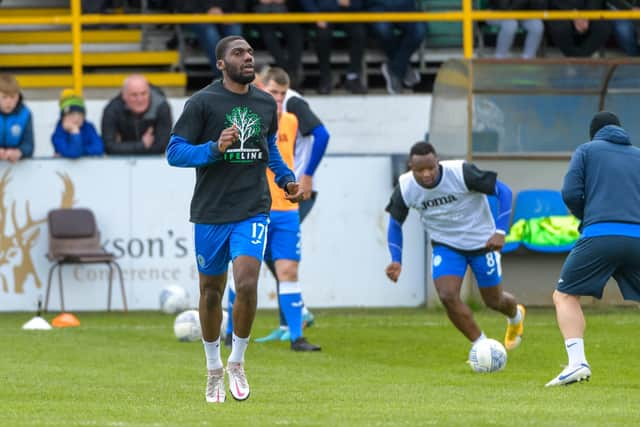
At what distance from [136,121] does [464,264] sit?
6588 millimetres

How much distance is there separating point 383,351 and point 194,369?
230 cm

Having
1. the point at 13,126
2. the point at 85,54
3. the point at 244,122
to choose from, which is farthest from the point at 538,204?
the point at 244,122

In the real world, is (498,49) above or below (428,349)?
above

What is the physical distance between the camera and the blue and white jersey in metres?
13.1

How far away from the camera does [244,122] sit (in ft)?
32.7

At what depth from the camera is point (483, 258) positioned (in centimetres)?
1318

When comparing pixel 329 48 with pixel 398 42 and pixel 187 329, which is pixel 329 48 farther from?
pixel 187 329

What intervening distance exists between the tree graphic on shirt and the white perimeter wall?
8199mm

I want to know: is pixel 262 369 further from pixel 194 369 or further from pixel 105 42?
pixel 105 42

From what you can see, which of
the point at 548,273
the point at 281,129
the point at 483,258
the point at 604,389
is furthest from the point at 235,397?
the point at 548,273

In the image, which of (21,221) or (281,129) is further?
(21,221)

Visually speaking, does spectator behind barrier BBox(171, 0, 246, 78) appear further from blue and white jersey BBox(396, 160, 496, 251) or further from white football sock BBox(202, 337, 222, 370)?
white football sock BBox(202, 337, 222, 370)

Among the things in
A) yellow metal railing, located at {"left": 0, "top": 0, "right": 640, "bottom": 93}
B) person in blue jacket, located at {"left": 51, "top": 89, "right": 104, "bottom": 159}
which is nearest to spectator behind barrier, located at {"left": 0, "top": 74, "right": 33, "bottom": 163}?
person in blue jacket, located at {"left": 51, "top": 89, "right": 104, "bottom": 159}

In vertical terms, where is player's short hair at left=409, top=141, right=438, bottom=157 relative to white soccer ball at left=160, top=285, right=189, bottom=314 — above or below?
above
